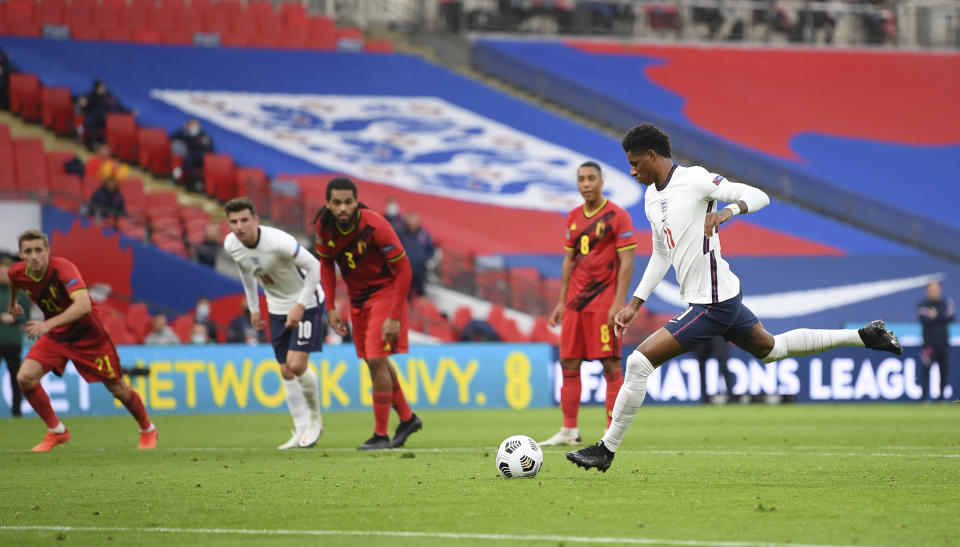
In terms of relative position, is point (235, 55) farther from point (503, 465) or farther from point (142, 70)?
point (503, 465)

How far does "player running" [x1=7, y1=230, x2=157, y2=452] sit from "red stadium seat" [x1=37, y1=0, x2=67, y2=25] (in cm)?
2104

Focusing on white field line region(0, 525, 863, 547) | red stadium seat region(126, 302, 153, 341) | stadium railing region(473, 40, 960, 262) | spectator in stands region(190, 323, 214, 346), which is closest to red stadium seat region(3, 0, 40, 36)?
red stadium seat region(126, 302, 153, 341)

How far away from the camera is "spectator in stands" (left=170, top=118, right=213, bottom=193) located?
26.7m

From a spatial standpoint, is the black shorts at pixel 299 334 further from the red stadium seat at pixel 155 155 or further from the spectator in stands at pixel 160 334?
the red stadium seat at pixel 155 155

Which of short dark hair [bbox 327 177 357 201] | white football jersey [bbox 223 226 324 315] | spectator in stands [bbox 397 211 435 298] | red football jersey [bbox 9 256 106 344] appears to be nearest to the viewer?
short dark hair [bbox 327 177 357 201]

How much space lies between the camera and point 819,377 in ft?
72.4

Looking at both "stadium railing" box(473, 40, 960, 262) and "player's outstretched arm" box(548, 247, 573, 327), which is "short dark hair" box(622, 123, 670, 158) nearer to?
"player's outstretched arm" box(548, 247, 573, 327)

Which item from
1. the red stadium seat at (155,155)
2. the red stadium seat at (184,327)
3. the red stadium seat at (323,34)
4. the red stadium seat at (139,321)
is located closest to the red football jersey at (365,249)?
the red stadium seat at (184,327)

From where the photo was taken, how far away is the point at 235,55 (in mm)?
32812

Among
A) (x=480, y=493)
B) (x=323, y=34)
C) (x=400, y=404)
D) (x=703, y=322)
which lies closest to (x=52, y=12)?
(x=323, y=34)

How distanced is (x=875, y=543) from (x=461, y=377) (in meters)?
14.7

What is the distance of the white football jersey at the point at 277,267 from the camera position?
38.5ft

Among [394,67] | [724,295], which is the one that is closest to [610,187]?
[394,67]

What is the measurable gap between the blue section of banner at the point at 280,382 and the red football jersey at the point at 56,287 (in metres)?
6.84
